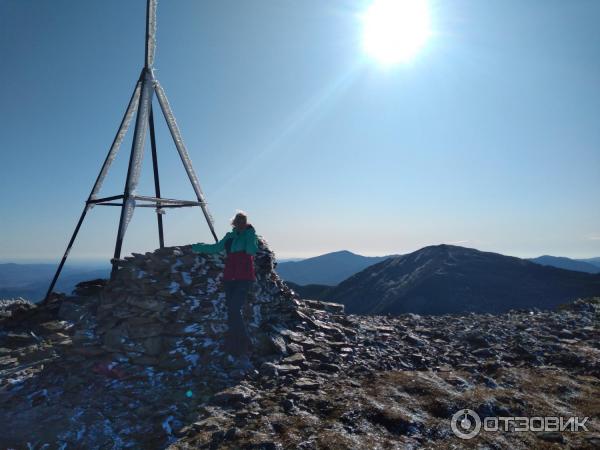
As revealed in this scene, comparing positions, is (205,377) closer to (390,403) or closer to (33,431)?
(33,431)

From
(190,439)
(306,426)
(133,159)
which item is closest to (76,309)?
(133,159)

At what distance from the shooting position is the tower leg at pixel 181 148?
15.6m

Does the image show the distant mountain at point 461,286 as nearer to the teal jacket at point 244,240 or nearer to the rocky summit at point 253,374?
the rocky summit at point 253,374

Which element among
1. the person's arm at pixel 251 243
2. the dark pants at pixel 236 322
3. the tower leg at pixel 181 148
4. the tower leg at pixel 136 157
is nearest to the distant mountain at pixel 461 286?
the tower leg at pixel 181 148

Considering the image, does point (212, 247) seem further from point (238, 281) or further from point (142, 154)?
point (142, 154)

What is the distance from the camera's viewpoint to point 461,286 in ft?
300

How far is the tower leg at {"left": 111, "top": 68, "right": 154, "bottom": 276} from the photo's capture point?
12.9 m


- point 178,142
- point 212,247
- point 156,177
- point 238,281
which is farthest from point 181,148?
point 238,281

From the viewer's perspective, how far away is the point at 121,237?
12898 millimetres

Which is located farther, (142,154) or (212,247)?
(142,154)

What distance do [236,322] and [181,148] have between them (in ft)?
29.4

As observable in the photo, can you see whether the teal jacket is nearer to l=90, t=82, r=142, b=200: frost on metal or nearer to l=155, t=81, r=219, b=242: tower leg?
l=155, t=81, r=219, b=242: tower leg

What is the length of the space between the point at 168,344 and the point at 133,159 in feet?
23.9

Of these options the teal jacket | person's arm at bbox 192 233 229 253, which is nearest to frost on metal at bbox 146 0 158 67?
person's arm at bbox 192 233 229 253
